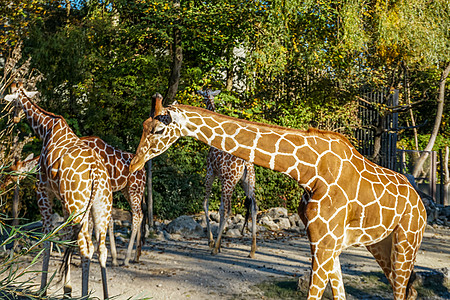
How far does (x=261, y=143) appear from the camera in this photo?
4.31 meters

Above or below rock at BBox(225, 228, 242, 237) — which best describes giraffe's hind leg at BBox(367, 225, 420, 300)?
above

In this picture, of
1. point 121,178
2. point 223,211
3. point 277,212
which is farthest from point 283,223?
point 121,178

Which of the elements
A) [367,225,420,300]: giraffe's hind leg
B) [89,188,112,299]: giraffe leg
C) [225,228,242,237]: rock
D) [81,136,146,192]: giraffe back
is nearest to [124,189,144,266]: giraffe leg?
[81,136,146,192]: giraffe back

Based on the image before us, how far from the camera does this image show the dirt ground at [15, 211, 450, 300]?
6.24 metres

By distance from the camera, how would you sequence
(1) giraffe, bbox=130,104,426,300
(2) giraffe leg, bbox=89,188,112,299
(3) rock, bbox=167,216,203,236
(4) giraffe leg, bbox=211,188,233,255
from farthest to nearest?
(3) rock, bbox=167,216,203,236, (4) giraffe leg, bbox=211,188,233,255, (2) giraffe leg, bbox=89,188,112,299, (1) giraffe, bbox=130,104,426,300

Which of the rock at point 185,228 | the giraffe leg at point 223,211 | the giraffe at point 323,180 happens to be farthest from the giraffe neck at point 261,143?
the rock at point 185,228

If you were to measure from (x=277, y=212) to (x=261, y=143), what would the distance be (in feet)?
26.9

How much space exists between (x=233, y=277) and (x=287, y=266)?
126 centimetres

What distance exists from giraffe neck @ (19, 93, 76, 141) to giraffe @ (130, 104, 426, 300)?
2343mm

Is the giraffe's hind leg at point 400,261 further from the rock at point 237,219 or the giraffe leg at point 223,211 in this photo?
the rock at point 237,219

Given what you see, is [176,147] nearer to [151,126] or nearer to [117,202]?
[117,202]

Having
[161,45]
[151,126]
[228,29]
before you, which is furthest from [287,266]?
[161,45]

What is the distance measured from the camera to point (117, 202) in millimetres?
11484

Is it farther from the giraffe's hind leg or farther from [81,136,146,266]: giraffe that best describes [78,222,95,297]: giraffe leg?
the giraffe's hind leg
